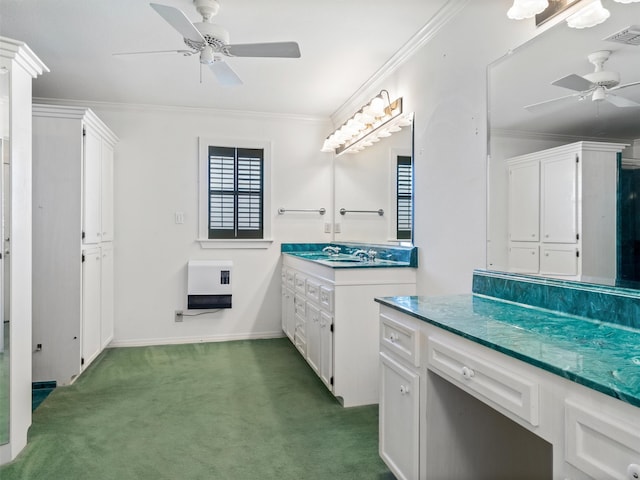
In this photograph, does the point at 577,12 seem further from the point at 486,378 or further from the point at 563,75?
the point at 486,378

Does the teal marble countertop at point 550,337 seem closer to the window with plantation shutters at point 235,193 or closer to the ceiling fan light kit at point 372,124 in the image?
the ceiling fan light kit at point 372,124

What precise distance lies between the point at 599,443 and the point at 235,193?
12.4ft

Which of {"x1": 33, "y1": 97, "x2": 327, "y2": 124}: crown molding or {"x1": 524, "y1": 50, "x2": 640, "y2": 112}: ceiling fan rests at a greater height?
{"x1": 33, "y1": 97, "x2": 327, "y2": 124}: crown molding

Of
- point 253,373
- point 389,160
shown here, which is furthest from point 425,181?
point 253,373

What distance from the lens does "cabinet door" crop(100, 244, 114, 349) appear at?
358cm

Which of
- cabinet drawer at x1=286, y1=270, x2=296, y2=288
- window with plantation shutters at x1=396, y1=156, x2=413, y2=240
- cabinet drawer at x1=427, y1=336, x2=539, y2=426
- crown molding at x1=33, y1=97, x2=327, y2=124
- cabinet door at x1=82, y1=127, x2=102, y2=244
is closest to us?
cabinet drawer at x1=427, y1=336, x2=539, y2=426

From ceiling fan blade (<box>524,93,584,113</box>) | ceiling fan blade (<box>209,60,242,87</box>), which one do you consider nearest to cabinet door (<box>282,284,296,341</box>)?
ceiling fan blade (<box>209,60,242,87</box>)

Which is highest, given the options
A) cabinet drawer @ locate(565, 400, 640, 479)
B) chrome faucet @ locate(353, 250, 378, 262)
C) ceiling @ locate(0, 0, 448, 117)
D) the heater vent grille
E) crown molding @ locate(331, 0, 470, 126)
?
ceiling @ locate(0, 0, 448, 117)

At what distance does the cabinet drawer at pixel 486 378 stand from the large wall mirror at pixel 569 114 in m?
0.61

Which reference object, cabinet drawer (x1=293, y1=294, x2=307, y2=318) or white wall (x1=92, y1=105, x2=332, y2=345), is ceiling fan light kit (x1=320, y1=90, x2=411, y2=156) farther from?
cabinet drawer (x1=293, y1=294, x2=307, y2=318)

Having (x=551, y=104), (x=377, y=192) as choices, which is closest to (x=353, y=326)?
(x=377, y=192)

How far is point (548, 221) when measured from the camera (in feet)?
5.47

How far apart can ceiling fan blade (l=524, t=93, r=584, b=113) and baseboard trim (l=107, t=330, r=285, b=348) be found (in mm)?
3323

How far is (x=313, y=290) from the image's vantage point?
10.1 feet
